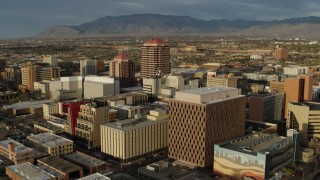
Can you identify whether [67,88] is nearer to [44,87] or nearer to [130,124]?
[44,87]

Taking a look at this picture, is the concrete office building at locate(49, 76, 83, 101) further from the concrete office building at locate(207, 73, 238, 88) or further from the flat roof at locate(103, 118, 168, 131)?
the flat roof at locate(103, 118, 168, 131)

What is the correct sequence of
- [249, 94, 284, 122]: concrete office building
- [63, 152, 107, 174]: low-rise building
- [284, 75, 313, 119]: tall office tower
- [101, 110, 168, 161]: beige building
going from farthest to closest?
1. [284, 75, 313, 119]: tall office tower
2. [249, 94, 284, 122]: concrete office building
3. [101, 110, 168, 161]: beige building
4. [63, 152, 107, 174]: low-rise building

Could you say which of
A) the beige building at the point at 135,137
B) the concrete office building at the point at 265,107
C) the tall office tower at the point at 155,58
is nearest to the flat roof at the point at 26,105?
the tall office tower at the point at 155,58

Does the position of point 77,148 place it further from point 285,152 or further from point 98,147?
point 285,152

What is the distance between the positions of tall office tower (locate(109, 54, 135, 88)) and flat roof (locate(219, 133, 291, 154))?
205 ft

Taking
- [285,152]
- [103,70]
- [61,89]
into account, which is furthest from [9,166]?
[103,70]

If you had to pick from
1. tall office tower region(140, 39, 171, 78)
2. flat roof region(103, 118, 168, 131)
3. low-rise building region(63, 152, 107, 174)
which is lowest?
low-rise building region(63, 152, 107, 174)

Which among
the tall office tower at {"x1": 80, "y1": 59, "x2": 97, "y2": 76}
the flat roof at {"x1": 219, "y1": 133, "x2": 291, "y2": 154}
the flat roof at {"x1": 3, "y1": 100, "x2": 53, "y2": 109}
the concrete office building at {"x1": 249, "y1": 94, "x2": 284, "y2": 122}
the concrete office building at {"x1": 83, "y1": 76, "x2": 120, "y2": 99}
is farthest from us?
the tall office tower at {"x1": 80, "y1": 59, "x2": 97, "y2": 76}

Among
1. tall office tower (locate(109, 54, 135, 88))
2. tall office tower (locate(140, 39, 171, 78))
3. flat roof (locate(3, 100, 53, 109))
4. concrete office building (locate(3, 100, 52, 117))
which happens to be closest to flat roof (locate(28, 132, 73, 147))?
concrete office building (locate(3, 100, 52, 117))

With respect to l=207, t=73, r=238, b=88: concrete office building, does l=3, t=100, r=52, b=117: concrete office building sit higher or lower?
lower

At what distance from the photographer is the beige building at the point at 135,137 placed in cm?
6056

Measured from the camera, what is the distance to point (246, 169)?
53250 millimetres

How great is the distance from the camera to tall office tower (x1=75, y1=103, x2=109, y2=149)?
219 feet

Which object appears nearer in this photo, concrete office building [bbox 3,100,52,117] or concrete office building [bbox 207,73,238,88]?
concrete office building [bbox 3,100,52,117]
